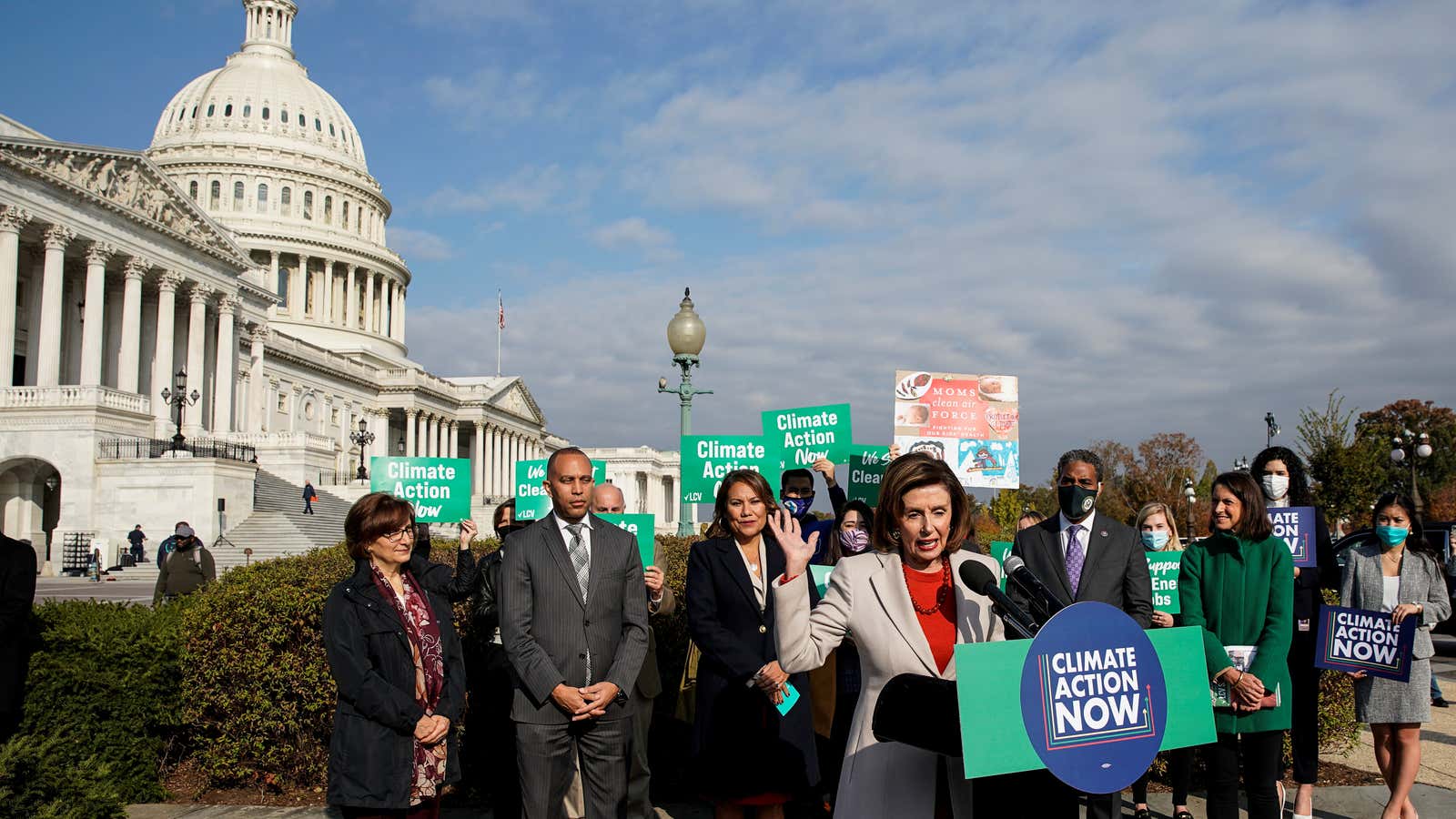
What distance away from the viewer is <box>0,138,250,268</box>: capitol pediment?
42500 millimetres

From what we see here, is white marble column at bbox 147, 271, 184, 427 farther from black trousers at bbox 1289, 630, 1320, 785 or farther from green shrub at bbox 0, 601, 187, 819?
black trousers at bbox 1289, 630, 1320, 785

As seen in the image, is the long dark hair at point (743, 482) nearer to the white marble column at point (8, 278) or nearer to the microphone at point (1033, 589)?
the microphone at point (1033, 589)

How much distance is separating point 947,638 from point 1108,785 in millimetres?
834

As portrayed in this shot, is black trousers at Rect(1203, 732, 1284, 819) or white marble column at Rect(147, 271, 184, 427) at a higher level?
white marble column at Rect(147, 271, 184, 427)

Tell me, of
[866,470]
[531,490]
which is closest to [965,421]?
[866,470]

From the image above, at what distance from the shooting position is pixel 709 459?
11461 mm

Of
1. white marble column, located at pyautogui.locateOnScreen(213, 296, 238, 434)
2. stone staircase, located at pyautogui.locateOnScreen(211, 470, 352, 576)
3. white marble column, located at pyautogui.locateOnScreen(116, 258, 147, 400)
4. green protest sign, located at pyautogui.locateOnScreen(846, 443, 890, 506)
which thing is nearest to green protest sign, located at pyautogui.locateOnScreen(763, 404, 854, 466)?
green protest sign, located at pyautogui.locateOnScreen(846, 443, 890, 506)

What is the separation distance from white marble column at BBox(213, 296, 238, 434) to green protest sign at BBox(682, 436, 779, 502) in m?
53.1

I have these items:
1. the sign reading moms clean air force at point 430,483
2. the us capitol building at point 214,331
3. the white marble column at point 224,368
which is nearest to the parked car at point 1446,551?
the sign reading moms clean air force at point 430,483

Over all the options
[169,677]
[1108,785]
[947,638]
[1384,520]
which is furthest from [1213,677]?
[169,677]

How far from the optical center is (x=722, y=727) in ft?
16.6

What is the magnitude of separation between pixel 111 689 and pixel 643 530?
3859 millimetres

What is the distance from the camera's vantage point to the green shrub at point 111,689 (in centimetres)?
692

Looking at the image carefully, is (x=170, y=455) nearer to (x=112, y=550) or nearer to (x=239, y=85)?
(x=112, y=550)
